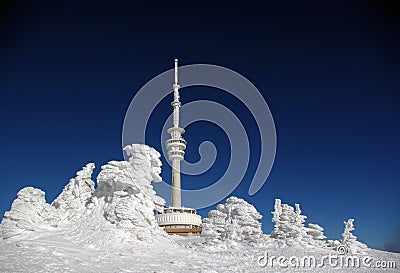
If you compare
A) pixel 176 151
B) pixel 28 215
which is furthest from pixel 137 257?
pixel 176 151

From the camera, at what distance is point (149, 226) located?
32.9 meters

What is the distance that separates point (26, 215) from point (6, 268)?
11.9 meters

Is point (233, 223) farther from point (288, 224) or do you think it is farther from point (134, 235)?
point (134, 235)

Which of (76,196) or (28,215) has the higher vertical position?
(76,196)

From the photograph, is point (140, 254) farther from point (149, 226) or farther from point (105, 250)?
point (149, 226)

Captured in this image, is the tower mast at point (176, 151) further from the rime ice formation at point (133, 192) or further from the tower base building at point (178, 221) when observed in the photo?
the rime ice formation at point (133, 192)

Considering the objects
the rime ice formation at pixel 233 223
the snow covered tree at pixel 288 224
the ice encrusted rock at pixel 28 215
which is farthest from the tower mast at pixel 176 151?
the snow covered tree at pixel 288 224

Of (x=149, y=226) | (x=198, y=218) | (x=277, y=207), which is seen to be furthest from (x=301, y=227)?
(x=198, y=218)

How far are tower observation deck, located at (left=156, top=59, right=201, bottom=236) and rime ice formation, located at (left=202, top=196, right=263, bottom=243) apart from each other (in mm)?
24413

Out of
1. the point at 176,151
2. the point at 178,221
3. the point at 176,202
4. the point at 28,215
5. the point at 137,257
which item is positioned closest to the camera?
the point at 137,257

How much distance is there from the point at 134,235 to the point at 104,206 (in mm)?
4983

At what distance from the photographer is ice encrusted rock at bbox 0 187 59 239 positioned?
29562 millimetres

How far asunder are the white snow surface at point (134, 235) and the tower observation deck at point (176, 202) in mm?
25617

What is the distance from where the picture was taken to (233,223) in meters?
35.4
